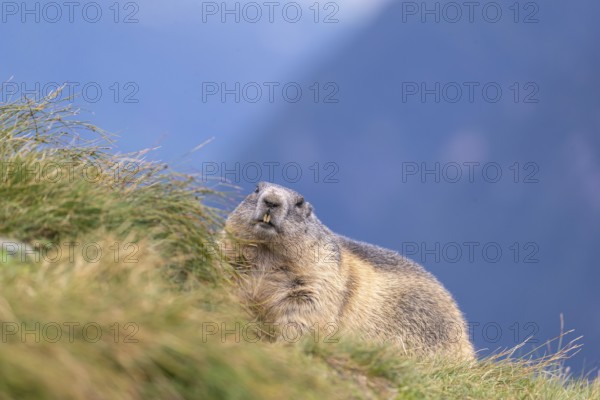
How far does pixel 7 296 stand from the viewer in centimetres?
554

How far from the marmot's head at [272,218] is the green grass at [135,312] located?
2.76ft

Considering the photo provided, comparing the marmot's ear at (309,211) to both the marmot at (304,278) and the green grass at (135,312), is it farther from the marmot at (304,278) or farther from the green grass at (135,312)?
the green grass at (135,312)

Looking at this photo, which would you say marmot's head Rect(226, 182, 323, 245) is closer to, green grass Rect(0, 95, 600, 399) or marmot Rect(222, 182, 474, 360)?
marmot Rect(222, 182, 474, 360)

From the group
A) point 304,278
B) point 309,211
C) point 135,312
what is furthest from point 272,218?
point 135,312

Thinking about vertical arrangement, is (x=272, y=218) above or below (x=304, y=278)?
above

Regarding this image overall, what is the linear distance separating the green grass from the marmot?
74 centimetres

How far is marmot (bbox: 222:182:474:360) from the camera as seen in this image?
9195 mm

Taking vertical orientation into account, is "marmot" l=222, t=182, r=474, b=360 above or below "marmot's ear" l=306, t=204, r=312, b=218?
below

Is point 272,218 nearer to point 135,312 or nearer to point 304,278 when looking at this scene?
point 304,278

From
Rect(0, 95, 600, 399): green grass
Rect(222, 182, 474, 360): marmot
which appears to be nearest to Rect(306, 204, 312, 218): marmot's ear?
→ Rect(222, 182, 474, 360): marmot

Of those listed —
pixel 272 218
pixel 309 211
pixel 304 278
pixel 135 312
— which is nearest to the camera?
pixel 135 312

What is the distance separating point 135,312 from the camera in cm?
562

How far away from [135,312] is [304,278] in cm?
394

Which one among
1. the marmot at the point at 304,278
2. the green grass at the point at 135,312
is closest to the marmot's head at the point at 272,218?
the marmot at the point at 304,278
